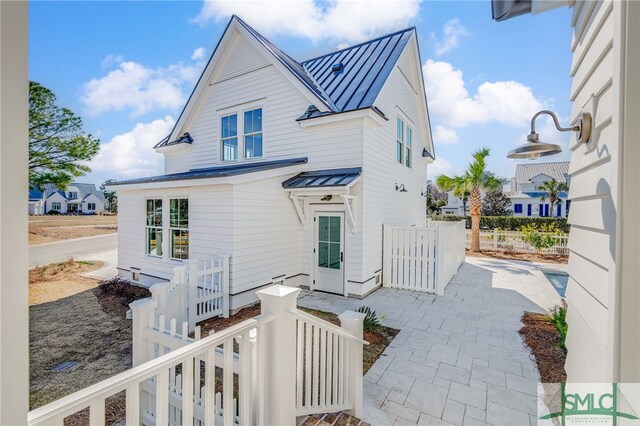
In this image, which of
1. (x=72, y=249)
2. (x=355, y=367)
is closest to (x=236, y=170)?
(x=355, y=367)

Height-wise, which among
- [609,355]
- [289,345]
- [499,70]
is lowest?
[289,345]

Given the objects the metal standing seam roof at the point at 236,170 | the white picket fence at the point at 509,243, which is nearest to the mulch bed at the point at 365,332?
the metal standing seam roof at the point at 236,170

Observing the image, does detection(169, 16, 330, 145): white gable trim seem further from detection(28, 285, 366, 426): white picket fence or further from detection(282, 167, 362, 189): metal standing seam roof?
detection(28, 285, 366, 426): white picket fence

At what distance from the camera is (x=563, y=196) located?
87.0ft

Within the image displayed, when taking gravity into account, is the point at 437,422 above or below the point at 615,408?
below

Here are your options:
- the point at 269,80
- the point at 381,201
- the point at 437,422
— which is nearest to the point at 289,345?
the point at 437,422

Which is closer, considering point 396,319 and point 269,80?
point 396,319

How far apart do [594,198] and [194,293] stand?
19.9 ft

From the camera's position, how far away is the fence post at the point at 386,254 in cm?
837

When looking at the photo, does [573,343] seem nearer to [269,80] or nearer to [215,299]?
[215,299]

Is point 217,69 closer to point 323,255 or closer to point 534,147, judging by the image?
point 323,255

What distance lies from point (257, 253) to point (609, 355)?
631 cm

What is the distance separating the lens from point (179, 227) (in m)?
7.54

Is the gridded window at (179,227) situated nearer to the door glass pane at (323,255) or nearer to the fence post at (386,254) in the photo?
the door glass pane at (323,255)
